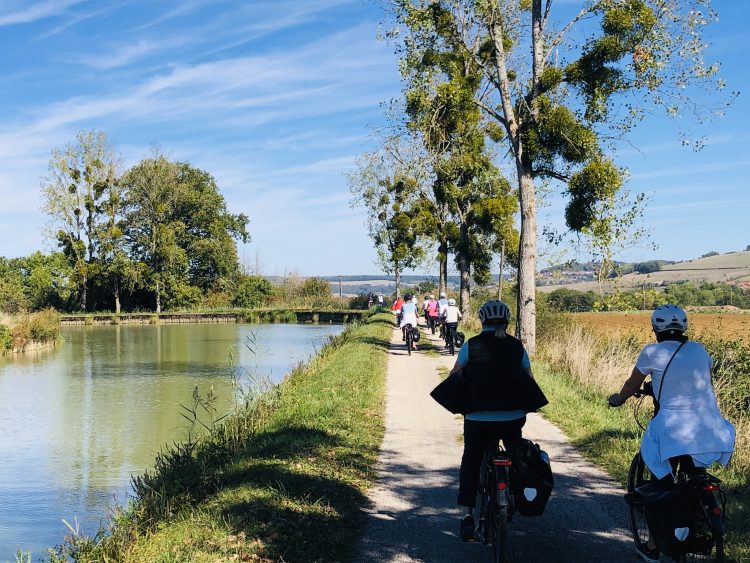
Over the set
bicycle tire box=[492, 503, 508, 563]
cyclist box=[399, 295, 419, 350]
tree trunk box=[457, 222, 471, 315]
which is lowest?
bicycle tire box=[492, 503, 508, 563]

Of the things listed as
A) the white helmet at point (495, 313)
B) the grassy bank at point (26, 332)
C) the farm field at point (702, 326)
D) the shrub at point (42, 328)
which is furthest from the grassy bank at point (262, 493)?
the shrub at point (42, 328)

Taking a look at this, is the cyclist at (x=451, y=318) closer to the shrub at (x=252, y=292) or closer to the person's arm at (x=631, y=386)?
the person's arm at (x=631, y=386)

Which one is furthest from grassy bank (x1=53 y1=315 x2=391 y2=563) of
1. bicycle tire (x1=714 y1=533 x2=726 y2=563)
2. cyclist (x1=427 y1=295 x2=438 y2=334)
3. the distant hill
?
the distant hill

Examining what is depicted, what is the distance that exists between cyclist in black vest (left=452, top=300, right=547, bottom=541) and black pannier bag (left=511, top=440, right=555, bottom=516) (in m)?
0.15

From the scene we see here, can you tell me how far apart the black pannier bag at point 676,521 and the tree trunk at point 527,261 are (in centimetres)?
1349

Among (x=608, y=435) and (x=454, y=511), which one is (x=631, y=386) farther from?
(x=608, y=435)

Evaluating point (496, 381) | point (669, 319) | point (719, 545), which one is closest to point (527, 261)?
point (496, 381)

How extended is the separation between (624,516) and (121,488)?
26.1 ft

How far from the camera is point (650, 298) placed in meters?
16.3

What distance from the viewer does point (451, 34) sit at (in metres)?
19.9

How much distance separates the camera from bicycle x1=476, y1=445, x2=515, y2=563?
4.99 m

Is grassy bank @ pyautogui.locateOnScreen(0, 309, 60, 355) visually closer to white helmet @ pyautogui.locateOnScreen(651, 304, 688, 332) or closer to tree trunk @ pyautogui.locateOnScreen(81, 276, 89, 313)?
tree trunk @ pyautogui.locateOnScreen(81, 276, 89, 313)

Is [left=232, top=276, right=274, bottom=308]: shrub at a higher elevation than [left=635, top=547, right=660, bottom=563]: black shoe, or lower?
higher

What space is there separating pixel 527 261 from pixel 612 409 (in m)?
6.40
